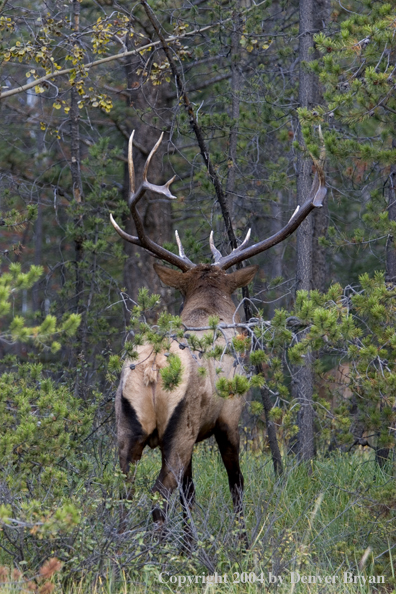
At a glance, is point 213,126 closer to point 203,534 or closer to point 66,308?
point 66,308

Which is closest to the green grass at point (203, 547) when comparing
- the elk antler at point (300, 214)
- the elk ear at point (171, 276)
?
the elk ear at point (171, 276)

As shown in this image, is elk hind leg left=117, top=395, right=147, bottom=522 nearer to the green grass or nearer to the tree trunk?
the green grass

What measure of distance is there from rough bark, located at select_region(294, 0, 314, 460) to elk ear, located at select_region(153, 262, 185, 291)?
65.7 inches

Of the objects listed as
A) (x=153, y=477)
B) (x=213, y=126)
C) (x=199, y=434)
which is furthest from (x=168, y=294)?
(x=199, y=434)

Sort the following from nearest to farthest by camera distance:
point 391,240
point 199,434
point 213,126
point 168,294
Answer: point 199,434 → point 391,240 → point 213,126 → point 168,294

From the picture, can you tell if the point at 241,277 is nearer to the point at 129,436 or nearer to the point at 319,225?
the point at 129,436

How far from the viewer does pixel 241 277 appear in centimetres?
706

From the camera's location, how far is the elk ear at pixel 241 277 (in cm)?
699

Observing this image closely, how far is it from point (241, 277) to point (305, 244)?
1407mm

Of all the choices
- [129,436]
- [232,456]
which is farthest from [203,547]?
[232,456]

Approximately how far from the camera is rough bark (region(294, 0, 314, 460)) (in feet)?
26.4

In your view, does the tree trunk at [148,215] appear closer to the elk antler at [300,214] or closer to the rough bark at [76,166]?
the rough bark at [76,166]

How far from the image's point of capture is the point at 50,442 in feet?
17.8

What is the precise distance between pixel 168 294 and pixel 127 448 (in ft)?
23.2
